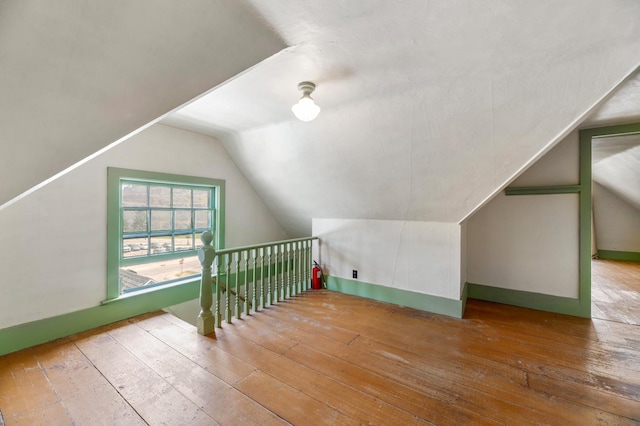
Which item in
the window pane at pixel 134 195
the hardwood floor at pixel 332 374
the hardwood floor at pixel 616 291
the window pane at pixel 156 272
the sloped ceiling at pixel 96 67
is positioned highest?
the sloped ceiling at pixel 96 67

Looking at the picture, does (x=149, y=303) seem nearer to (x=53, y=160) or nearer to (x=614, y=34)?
(x=53, y=160)

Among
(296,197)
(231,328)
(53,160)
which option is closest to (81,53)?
(53,160)

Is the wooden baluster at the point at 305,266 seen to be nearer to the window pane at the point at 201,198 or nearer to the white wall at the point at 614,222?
the window pane at the point at 201,198

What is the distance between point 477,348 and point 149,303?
139 inches

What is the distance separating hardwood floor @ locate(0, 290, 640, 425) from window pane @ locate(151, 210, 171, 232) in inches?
42.0

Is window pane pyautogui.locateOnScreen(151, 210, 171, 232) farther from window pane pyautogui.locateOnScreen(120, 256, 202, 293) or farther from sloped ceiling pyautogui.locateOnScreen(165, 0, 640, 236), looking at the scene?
sloped ceiling pyautogui.locateOnScreen(165, 0, 640, 236)

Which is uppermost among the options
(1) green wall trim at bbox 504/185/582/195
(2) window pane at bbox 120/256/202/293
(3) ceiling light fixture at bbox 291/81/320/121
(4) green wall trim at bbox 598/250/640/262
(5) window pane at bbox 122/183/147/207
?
(3) ceiling light fixture at bbox 291/81/320/121

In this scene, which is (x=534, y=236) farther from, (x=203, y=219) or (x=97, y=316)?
(x=97, y=316)

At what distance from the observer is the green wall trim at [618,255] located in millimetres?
5538

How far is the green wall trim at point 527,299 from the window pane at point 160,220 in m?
4.28

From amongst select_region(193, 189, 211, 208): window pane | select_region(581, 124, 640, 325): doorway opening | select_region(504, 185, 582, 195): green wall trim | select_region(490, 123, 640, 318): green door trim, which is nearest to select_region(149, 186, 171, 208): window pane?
select_region(193, 189, 211, 208): window pane

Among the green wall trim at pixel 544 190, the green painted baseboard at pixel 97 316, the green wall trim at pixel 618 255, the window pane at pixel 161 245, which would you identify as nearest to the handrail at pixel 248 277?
the green painted baseboard at pixel 97 316

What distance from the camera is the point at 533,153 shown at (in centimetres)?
218

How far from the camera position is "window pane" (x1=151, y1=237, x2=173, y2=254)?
310 centimetres
